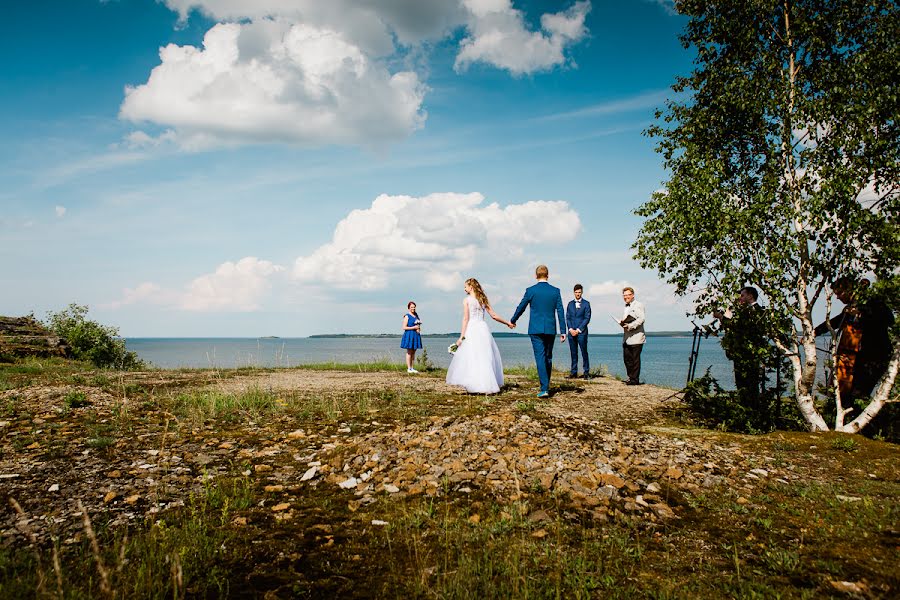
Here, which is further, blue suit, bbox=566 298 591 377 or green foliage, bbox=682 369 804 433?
blue suit, bbox=566 298 591 377

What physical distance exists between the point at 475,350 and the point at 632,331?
6787 millimetres

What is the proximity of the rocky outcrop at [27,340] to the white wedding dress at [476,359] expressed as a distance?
2090 cm

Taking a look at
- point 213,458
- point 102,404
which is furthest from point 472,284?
point 102,404

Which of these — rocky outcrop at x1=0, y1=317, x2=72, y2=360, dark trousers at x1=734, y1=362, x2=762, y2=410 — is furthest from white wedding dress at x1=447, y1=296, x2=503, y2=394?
rocky outcrop at x1=0, y1=317, x2=72, y2=360

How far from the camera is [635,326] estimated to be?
17.4m

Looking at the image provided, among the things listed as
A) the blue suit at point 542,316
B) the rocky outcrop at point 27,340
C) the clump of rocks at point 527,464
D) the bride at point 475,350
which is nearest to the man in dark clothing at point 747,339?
the clump of rocks at point 527,464

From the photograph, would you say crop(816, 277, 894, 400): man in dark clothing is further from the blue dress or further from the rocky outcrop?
the rocky outcrop

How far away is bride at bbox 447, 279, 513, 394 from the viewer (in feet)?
45.6

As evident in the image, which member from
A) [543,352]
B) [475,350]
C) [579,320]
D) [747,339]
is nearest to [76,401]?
[475,350]

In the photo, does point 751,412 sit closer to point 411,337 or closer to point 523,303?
point 523,303

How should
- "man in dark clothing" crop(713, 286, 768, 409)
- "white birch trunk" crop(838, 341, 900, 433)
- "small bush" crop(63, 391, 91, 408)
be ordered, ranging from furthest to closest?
"small bush" crop(63, 391, 91, 408)
"man in dark clothing" crop(713, 286, 768, 409)
"white birch trunk" crop(838, 341, 900, 433)

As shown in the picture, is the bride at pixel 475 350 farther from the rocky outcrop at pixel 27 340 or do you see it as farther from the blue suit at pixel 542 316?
the rocky outcrop at pixel 27 340

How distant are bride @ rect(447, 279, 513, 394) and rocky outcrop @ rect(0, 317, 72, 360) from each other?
20.9 m

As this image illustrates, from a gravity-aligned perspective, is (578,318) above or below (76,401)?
above
